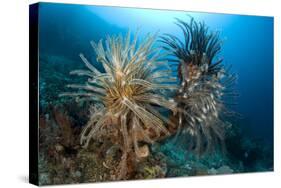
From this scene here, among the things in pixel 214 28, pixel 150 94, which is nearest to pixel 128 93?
pixel 150 94

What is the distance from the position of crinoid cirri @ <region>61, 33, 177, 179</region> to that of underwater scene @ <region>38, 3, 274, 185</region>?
0.01m

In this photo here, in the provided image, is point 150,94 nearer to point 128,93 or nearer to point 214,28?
point 128,93

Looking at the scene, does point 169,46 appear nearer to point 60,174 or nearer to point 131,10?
point 131,10

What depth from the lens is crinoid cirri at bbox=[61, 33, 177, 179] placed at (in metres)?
8.16

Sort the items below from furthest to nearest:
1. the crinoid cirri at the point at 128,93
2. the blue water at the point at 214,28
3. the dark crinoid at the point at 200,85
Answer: the dark crinoid at the point at 200,85, the crinoid cirri at the point at 128,93, the blue water at the point at 214,28

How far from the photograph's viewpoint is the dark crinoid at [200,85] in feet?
28.5

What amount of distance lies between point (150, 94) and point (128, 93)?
0.29m

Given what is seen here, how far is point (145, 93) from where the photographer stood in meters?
8.41

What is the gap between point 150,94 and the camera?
845 centimetres

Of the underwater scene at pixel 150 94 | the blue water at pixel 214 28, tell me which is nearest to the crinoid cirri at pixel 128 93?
the underwater scene at pixel 150 94

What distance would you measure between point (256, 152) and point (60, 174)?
269cm

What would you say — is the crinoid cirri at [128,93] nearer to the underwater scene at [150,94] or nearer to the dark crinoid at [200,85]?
the underwater scene at [150,94]

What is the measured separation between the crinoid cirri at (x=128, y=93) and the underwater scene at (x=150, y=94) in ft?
0.04

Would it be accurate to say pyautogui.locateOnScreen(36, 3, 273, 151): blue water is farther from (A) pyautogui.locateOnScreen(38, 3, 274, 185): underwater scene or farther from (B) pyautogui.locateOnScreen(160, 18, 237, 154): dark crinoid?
(B) pyautogui.locateOnScreen(160, 18, 237, 154): dark crinoid
